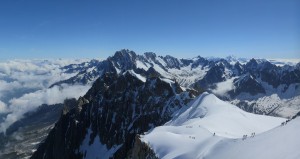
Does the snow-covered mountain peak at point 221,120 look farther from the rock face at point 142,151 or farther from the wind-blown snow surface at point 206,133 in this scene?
the rock face at point 142,151

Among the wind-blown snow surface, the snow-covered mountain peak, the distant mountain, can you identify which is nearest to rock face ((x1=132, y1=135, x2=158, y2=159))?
the distant mountain

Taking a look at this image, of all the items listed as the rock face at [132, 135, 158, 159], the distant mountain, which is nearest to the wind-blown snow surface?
the distant mountain

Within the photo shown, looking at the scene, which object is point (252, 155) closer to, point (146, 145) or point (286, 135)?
point (286, 135)

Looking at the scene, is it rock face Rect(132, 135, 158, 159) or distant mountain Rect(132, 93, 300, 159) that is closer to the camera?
distant mountain Rect(132, 93, 300, 159)

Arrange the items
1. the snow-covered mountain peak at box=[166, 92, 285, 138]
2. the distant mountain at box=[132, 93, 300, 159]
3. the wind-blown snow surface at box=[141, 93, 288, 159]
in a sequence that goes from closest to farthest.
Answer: the distant mountain at box=[132, 93, 300, 159], the wind-blown snow surface at box=[141, 93, 288, 159], the snow-covered mountain peak at box=[166, 92, 285, 138]

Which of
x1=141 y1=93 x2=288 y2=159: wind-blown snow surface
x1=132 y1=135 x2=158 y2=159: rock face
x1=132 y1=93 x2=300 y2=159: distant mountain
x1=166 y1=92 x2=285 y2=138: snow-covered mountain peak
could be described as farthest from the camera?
x1=166 y1=92 x2=285 y2=138: snow-covered mountain peak

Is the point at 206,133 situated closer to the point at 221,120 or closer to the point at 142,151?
the point at 142,151

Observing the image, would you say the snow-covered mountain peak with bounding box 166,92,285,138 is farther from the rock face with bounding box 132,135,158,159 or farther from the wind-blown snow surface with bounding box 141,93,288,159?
the rock face with bounding box 132,135,158,159

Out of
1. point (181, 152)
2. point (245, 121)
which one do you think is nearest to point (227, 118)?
point (245, 121)

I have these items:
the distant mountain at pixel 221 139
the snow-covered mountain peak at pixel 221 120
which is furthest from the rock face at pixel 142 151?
the snow-covered mountain peak at pixel 221 120
